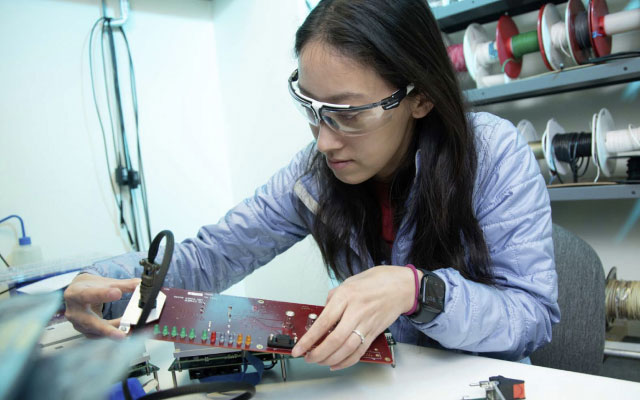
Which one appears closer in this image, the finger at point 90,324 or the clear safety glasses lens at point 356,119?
the finger at point 90,324

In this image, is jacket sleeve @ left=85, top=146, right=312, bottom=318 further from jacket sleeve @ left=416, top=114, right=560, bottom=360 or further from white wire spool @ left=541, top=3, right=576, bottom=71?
white wire spool @ left=541, top=3, right=576, bottom=71

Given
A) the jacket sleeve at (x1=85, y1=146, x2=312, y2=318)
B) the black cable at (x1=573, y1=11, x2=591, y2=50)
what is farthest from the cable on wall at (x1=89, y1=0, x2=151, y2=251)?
the black cable at (x1=573, y1=11, x2=591, y2=50)

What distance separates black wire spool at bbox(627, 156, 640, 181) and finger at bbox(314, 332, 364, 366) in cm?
118

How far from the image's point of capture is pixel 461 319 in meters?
0.66

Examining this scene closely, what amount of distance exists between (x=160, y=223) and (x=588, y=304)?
5.69 feet

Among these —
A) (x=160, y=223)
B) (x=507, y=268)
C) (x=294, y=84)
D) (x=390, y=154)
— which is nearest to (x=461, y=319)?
(x=507, y=268)

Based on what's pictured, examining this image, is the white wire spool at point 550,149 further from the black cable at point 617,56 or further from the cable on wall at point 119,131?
the cable on wall at point 119,131

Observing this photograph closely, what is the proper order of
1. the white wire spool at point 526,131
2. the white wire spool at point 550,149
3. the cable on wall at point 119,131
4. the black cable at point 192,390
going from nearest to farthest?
1. the black cable at point 192,390
2. the white wire spool at point 550,149
3. the white wire spool at point 526,131
4. the cable on wall at point 119,131

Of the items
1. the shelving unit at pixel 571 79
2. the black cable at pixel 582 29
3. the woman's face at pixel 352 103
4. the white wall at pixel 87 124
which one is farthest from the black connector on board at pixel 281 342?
the white wall at pixel 87 124

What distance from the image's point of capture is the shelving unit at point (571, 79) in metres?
1.24

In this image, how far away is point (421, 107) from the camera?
2.84 feet

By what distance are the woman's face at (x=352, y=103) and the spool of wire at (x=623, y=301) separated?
101 cm

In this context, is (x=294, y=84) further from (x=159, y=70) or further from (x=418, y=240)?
(x=159, y=70)

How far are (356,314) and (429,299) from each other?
0.13 m
